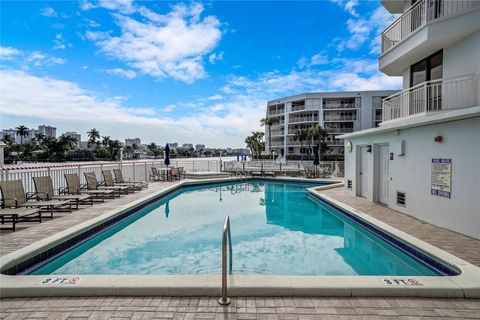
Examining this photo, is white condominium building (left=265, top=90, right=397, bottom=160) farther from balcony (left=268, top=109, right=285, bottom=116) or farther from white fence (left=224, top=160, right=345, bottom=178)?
white fence (left=224, top=160, right=345, bottom=178)

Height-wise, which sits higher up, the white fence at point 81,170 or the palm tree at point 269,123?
the palm tree at point 269,123

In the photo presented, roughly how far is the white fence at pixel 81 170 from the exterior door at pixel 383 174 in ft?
37.2

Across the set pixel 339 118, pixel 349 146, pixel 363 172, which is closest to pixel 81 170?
Result: pixel 349 146

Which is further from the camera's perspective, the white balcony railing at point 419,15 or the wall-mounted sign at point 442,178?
the white balcony railing at point 419,15

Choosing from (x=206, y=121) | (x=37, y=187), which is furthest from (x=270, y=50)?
(x=37, y=187)

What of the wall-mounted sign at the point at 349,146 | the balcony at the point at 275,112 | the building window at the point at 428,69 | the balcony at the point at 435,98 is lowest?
the wall-mounted sign at the point at 349,146

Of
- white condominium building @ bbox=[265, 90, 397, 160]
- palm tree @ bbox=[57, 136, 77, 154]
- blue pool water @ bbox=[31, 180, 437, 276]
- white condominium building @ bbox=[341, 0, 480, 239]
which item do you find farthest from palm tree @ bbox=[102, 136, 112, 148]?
white condominium building @ bbox=[341, 0, 480, 239]

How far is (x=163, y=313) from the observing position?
288 centimetres

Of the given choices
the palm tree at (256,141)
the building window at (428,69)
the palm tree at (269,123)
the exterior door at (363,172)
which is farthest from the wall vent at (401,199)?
the palm tree at (256,141)

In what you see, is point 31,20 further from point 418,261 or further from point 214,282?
point 418,261

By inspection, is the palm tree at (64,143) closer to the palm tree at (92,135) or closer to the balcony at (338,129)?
the palm tree at (92,135)

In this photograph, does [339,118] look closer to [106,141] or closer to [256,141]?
[256,141]

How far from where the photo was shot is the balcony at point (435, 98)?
24.0 feet

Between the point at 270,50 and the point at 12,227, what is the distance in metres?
20.4
